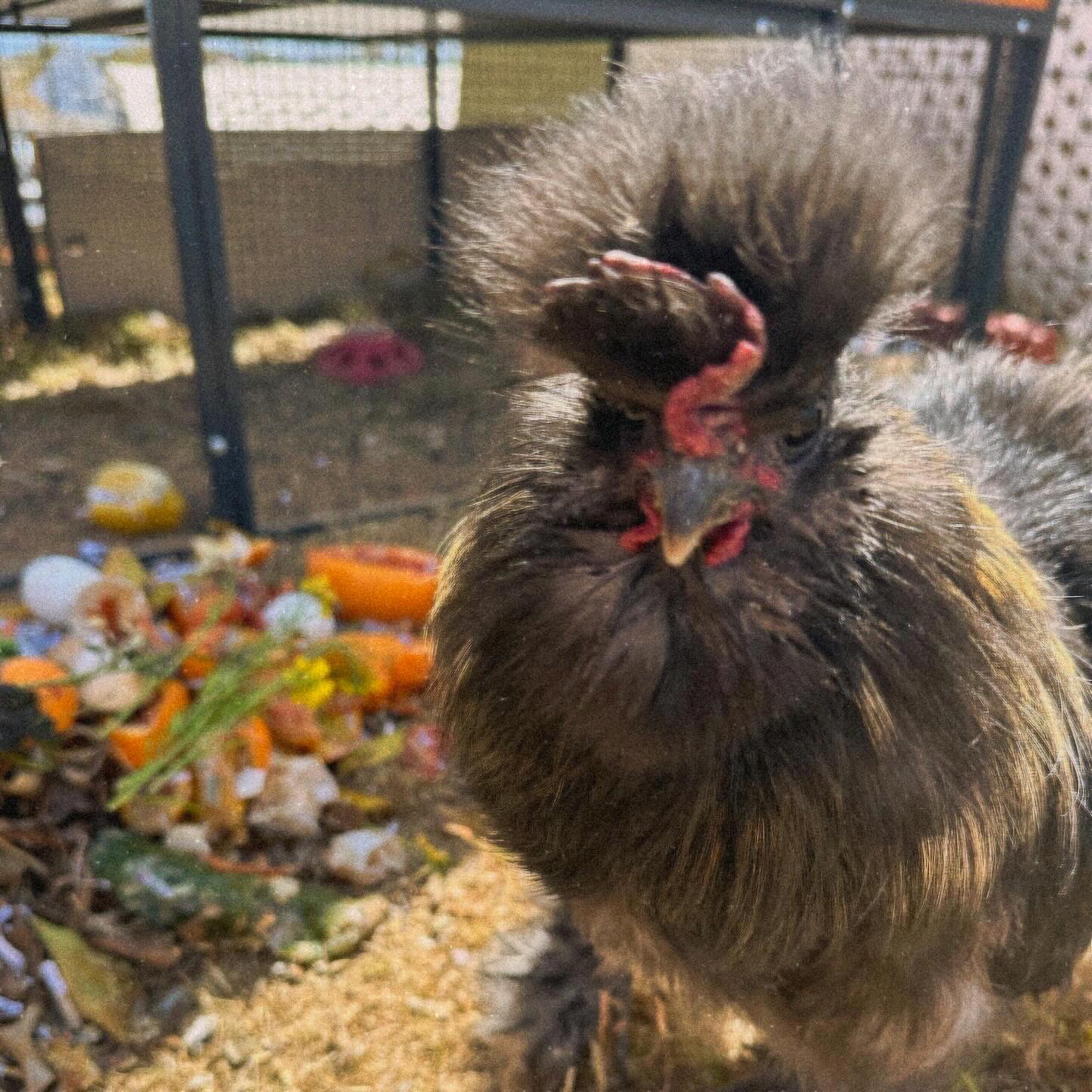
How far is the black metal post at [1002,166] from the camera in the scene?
10.8 feet

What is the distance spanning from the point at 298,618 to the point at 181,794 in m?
0.48

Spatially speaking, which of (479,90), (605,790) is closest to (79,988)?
(605,790)

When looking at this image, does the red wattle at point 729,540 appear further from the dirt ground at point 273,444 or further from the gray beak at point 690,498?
the dirt ground at point 273,444

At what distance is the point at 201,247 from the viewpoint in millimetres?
2414

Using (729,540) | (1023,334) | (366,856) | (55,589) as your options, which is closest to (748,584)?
(729,540)

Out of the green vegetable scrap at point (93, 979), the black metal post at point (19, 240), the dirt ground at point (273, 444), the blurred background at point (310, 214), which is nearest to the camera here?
the green vegetable scrap at point (93, 979)

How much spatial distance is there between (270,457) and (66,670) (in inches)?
63.1

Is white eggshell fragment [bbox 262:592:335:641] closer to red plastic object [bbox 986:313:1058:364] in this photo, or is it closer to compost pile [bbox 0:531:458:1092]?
compost pile [bbox 0:531:458:1092]

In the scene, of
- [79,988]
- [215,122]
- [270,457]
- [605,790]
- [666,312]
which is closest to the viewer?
[666,312]

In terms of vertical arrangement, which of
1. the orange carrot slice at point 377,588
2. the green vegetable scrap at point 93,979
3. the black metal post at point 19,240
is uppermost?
the black metal post at point 19,240

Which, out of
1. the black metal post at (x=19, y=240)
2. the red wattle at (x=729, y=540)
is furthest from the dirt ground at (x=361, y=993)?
the red wattle at (x=729, y=540)

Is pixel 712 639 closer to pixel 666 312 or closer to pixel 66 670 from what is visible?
pixel 666 312

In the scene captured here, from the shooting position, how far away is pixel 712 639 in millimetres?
1008

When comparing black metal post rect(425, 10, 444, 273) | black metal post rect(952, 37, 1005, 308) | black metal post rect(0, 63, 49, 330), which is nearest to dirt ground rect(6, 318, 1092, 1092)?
black metal post rect(0, 63, 49, 330)
